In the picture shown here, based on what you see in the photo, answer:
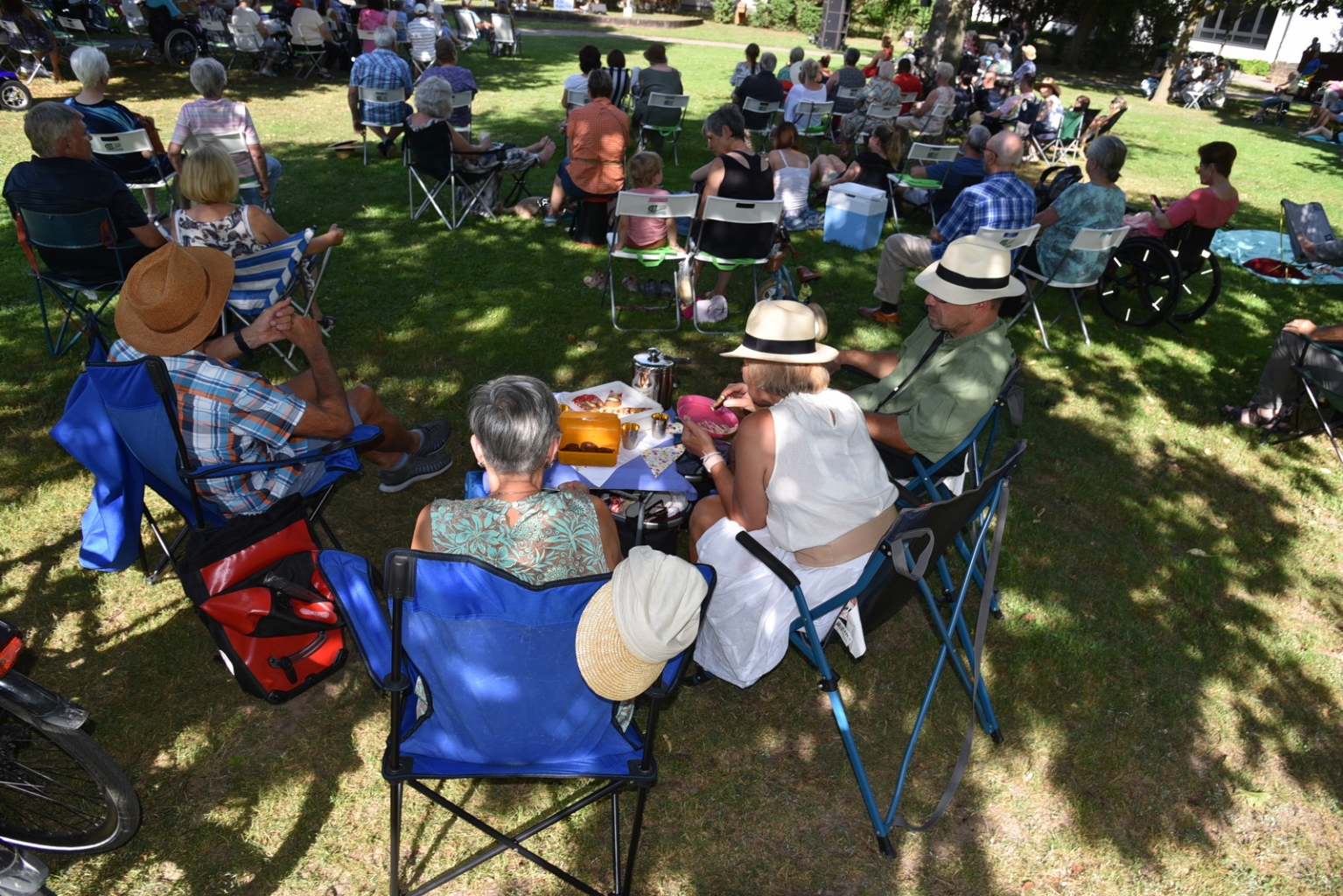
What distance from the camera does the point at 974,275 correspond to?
3496 millimetres

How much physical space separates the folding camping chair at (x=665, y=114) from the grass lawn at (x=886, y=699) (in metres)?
5.34

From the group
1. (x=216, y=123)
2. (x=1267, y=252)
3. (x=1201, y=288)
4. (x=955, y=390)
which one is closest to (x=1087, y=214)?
(x=1201, y=288)

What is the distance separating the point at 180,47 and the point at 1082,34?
2714cm

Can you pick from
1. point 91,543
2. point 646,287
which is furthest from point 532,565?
point 646,287

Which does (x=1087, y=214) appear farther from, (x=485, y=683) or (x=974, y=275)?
(x=485, y=683)

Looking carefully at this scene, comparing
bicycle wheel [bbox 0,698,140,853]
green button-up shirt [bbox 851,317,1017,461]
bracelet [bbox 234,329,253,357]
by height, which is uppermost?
bracelet [bbox 234,329,253,357]

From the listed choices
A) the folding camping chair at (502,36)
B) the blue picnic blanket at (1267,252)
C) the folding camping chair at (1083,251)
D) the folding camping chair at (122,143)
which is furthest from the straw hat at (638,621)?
the folding camping chair at (502,36)

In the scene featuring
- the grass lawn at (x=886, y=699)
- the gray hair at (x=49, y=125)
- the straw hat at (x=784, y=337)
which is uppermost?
the gray hair at (x=49, y=125)

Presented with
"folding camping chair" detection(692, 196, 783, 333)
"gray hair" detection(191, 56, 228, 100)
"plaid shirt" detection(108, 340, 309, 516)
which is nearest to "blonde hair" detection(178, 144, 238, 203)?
"plaid shirt" detection(108, 340, 309, 516)

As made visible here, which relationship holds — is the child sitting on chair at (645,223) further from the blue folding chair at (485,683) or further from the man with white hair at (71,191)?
the blue folding chair at (485,683)

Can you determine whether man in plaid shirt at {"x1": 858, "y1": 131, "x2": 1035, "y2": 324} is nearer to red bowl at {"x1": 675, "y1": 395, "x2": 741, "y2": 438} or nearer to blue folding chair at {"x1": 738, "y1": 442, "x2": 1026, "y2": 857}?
red bowl at {"x1": 675, "y1": 395, "x2": 741, "y2": 438}

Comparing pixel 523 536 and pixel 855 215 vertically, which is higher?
pixel 523 536

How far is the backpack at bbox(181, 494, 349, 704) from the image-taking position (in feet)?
8.70

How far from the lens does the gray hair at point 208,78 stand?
6359mm
